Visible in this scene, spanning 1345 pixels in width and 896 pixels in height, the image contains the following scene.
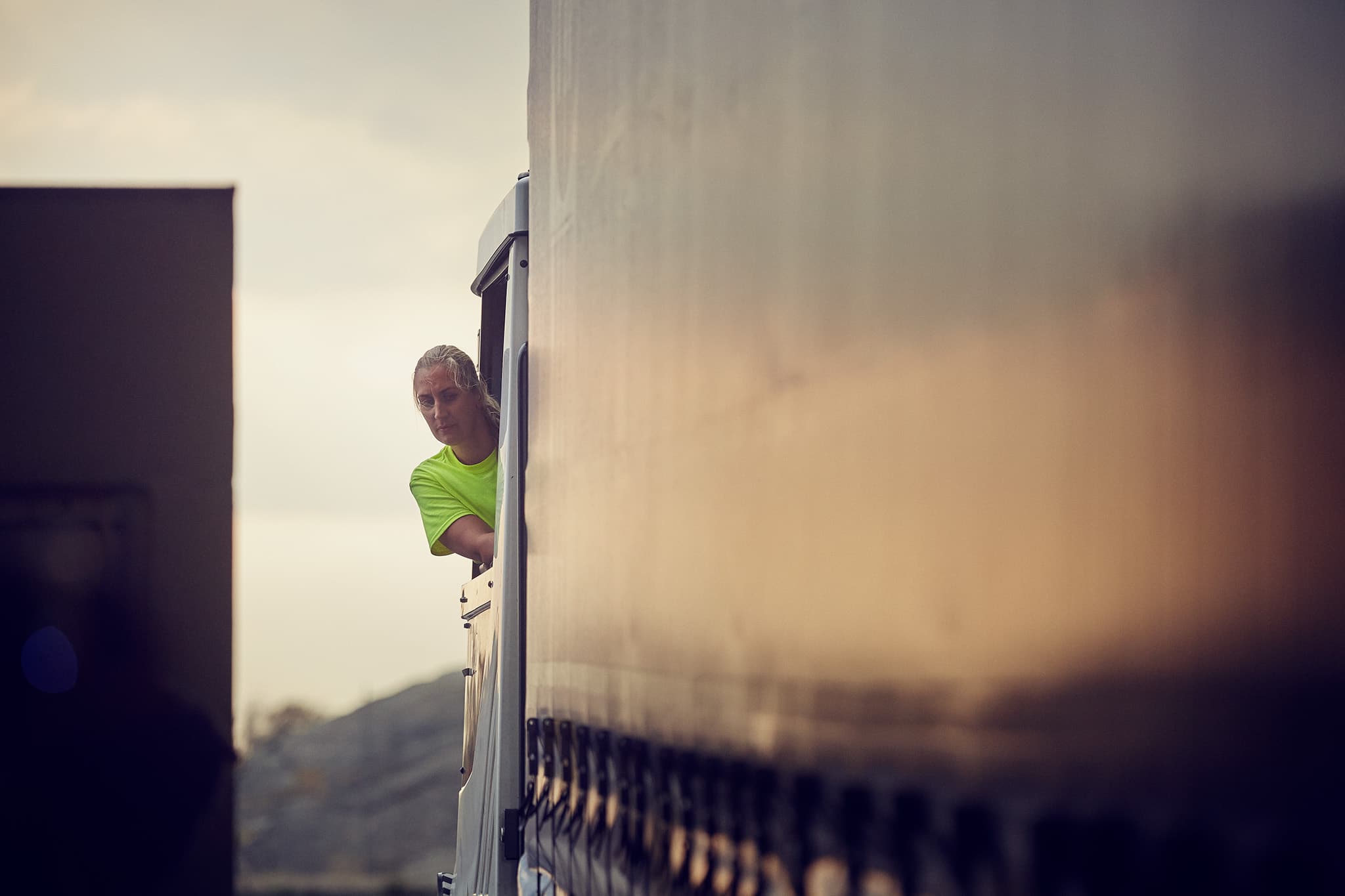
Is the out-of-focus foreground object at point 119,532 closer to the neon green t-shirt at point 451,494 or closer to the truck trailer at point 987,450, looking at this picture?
the neon green t-shirt at point 451,494

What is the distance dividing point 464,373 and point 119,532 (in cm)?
440

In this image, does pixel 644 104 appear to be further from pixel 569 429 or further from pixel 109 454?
pixel 109 454

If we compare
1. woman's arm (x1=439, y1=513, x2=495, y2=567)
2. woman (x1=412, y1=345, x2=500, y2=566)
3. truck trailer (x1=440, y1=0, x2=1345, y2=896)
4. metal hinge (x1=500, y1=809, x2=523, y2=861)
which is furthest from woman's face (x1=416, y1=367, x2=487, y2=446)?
truck trailer (x1=440, y1=0, x2=1345, y2=896)

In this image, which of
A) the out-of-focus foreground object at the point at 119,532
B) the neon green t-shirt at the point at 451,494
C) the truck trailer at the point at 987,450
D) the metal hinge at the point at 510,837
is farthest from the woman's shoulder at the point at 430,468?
the out-of-focus foreground object at the point at 119,532

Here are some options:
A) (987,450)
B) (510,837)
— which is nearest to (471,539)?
(510,837)

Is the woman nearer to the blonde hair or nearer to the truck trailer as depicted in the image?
the blonde hair

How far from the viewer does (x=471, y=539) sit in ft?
14.2

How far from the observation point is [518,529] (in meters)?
3.69

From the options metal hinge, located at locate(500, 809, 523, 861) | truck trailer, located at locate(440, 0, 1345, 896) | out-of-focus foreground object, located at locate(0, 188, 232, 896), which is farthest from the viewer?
out-of-focus foreground object, located at locate(0, 188, 232, 896)

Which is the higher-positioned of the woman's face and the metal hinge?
the woman's face

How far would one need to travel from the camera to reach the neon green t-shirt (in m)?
4.46

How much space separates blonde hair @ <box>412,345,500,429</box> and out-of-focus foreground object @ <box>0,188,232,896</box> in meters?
4.11

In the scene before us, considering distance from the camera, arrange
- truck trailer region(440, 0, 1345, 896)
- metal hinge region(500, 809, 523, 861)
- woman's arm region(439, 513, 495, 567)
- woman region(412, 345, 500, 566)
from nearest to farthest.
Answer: truck trailer region(440, 0, 1345, 896)
metal hinge region(500, 809, 523, 861)
woman's arm region(439, 513, 495, 567)
woman region(412, 345, 500, 566)

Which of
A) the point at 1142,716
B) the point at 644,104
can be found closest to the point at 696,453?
the point at 644,104
